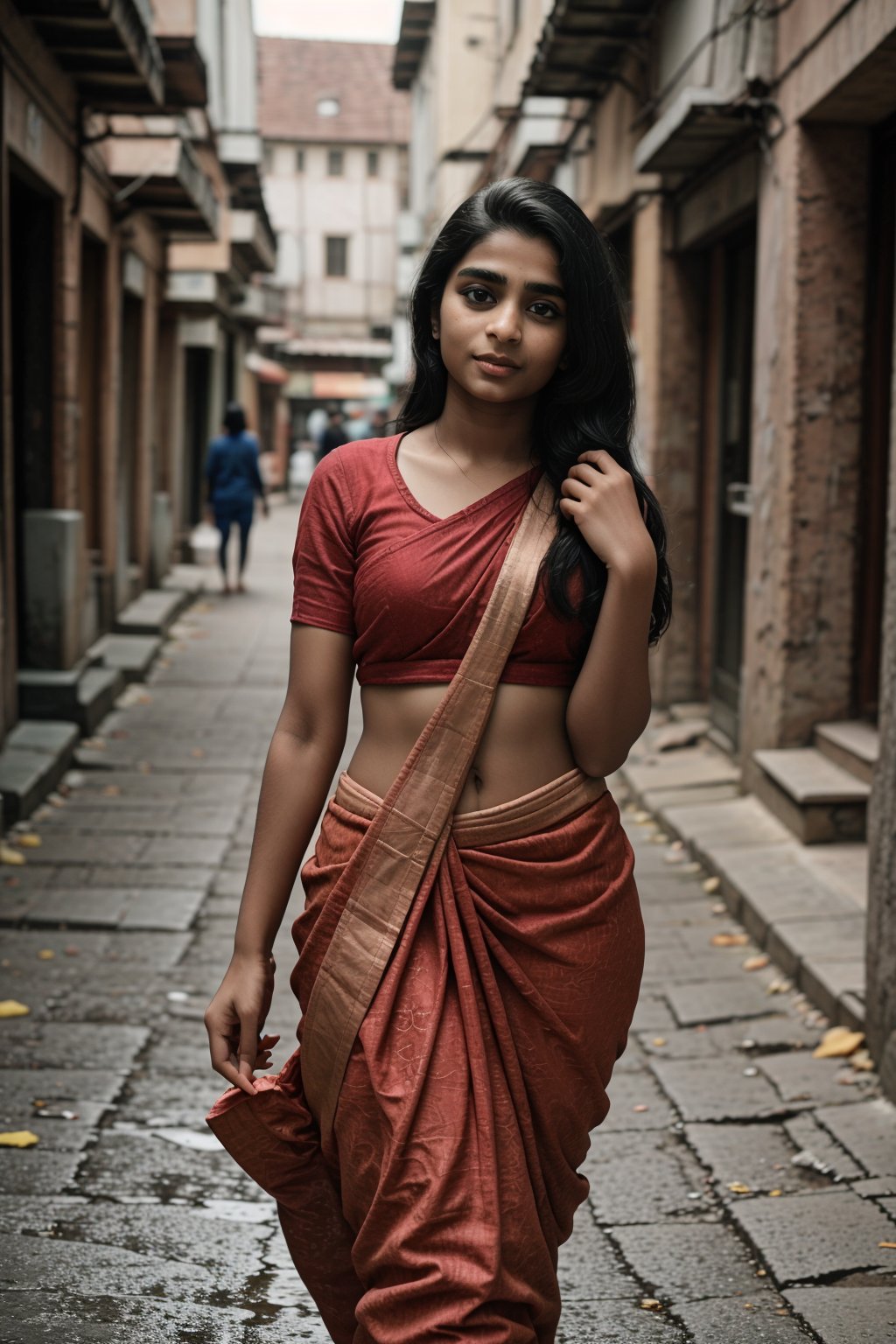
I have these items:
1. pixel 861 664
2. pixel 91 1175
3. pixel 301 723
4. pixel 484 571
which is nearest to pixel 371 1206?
pixel 301 723

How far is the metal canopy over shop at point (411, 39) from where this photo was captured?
28.3 m

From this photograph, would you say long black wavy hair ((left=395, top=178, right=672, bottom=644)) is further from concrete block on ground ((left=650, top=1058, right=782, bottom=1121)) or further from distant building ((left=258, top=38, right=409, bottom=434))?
distant building ((left=258, top=38, right=409, bottom=434))

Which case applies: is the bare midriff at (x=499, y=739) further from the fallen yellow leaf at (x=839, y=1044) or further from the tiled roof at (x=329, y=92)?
the tiled roof at (x=329, y=92)

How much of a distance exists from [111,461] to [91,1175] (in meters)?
9.02

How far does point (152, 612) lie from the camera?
13648 mm

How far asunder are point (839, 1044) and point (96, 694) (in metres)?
6.05

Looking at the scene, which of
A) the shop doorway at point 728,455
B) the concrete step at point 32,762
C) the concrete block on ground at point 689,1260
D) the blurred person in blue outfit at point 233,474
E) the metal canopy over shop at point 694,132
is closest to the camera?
the concrete block on ground at point 689,1260

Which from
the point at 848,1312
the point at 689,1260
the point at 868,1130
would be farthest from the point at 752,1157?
the point at 848,1312

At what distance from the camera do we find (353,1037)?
2404 mm

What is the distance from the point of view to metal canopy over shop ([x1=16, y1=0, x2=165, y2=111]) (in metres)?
8.43

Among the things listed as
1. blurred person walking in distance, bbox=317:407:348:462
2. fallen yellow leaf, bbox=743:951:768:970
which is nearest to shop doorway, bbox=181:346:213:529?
blurred person walking in distance, bbox=317:407:348:462

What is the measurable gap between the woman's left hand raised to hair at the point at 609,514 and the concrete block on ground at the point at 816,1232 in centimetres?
188

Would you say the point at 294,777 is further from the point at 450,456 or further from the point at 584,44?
the point at 584,44

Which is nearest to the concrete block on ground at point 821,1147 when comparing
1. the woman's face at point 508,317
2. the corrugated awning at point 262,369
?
the woman's face at point 508,317
